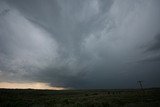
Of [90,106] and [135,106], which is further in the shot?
[90,106]

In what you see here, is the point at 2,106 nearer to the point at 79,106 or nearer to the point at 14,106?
the point at 14,106

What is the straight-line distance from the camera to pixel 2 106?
24656 mm

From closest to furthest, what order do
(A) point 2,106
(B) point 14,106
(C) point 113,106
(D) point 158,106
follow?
1. (D) point 158,106
2. (C) point 113,106
3. (A) point 2,106
4. (B) point 14,106

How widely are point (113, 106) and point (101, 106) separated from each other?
1829 mm

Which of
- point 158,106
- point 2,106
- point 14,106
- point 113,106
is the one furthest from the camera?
point 14,106

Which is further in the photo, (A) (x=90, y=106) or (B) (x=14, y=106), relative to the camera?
(B) (x=14, y=106)

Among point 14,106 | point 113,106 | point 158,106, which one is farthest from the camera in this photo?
point 14,106

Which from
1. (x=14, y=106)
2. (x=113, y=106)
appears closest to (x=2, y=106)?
(x=14, y=106)

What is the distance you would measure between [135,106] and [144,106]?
116cm

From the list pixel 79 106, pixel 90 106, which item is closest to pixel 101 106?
pixel 90 106

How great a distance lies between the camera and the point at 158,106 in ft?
65.4

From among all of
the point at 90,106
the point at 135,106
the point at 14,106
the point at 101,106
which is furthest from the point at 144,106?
the point at 14,106

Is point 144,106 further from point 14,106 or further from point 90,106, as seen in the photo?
point 14,106

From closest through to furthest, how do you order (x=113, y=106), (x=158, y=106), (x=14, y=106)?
(x=158, y=106)
(x=113, y=106)
(x=14, y=106)
